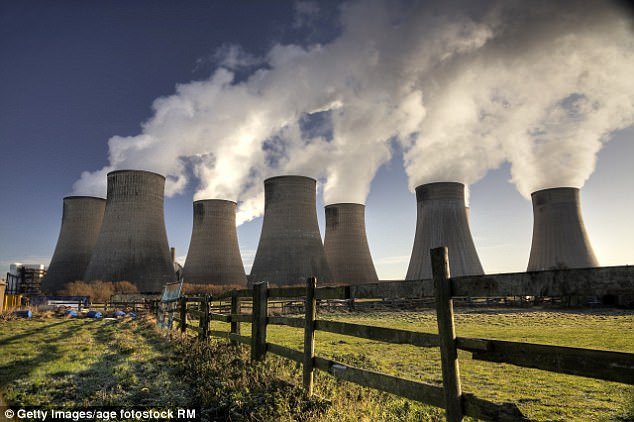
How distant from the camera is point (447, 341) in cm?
231

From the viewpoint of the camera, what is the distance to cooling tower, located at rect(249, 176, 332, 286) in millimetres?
28281

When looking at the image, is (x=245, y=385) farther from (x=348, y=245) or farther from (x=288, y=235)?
(x=348, y=245)

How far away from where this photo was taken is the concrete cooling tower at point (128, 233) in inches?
1102

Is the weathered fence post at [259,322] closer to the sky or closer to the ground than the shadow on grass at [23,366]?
closer to the sky

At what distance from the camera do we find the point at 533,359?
1.96 m

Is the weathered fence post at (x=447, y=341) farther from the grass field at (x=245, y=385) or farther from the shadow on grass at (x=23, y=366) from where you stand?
the shadow on grass at (x=23, y=366)

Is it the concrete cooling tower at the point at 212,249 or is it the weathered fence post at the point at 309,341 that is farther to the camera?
the concrete cooling tower at the point at 212,249

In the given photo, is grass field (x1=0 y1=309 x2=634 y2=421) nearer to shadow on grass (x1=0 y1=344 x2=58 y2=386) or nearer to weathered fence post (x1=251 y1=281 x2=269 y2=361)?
shadow on grass (x1=0 y1=344 x2=58 y2=386)

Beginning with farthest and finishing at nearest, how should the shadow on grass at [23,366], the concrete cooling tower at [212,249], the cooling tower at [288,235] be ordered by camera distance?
the concrete cooling tower at [212,249] < the cooling tower at [288,235] < the shadow on grass at [23,366]

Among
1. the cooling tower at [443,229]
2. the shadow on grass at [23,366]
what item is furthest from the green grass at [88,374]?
the cooling tower at [443,229]

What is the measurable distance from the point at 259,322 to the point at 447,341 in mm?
2806

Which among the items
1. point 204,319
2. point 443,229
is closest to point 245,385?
point 204,319

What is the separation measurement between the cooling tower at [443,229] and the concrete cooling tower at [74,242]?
24762mm

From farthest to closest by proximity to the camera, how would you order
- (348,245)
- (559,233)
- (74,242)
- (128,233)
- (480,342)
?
(348,245) < (74,242) < (559,233) < (128,233) < (480,342)
